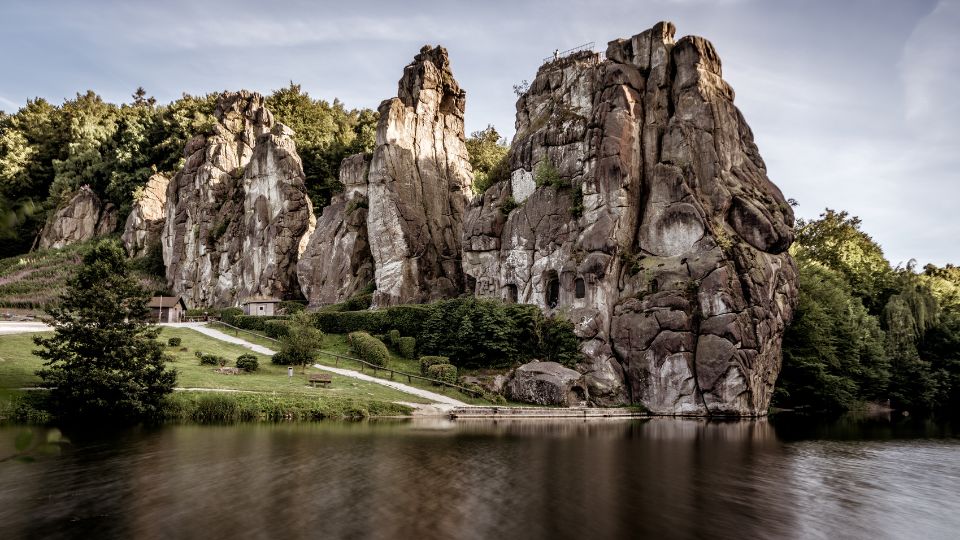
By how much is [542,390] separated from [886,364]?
34.0 m

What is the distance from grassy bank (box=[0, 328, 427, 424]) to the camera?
107 ft

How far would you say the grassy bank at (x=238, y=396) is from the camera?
3256 cm

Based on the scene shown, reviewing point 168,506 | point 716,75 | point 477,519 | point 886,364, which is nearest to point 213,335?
point 168,506

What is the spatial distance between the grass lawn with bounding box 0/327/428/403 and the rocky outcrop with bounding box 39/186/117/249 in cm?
6109

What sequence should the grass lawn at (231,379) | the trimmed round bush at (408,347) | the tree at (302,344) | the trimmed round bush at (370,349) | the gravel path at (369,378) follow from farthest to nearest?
1. the trimmed round bush at (408,347)
2. the trimmed round bush at (370,349)
3. the tree at (302,344)
4. the gravel path at (369,378)
5. the grass lawn at (231,379)

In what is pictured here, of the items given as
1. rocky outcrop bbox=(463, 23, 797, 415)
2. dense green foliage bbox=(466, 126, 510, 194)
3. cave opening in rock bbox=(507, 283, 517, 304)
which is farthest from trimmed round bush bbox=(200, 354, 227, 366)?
dense green foliage bbox=(466, 126, 510, 194)

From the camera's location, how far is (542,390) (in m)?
44.3

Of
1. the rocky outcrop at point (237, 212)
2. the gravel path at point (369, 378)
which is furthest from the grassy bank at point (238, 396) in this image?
the rocky outcrop at point (237, 212)

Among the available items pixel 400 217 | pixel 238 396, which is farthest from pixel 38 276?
pixel 238 396

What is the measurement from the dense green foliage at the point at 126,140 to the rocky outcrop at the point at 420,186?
45.2 feet

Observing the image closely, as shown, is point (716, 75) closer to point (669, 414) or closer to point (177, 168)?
point (669, 414)

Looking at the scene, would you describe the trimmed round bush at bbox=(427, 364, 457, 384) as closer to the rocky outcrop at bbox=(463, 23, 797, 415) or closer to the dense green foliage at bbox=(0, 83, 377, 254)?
the rocky outcrop at bbox=(463, 23, 797, 415)

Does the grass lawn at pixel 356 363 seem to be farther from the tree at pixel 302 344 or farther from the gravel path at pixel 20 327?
the gravel path at pixel 20 327

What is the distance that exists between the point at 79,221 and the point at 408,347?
7496 cm
